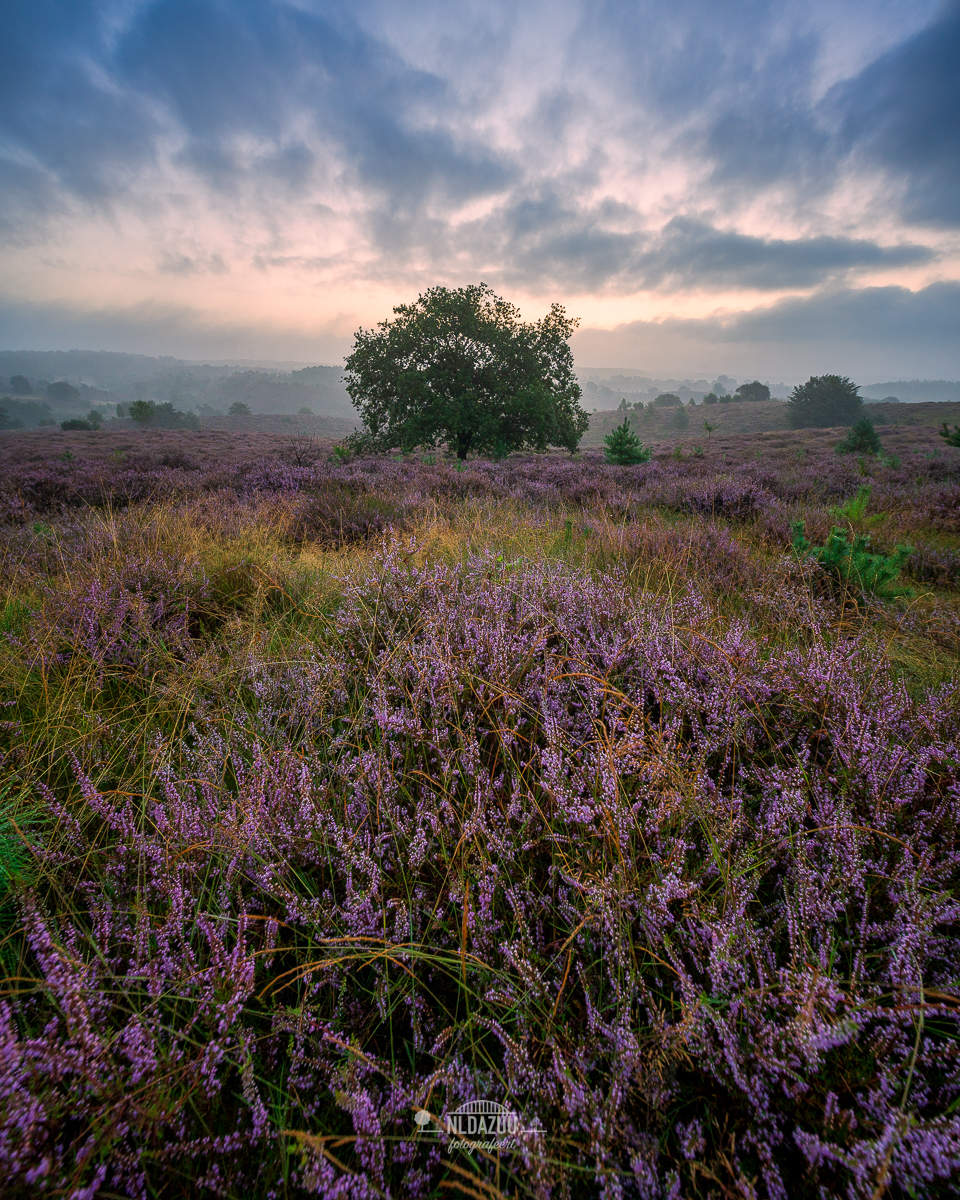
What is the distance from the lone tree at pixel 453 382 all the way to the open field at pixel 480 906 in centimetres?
1582

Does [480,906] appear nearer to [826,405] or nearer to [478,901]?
[478,901]

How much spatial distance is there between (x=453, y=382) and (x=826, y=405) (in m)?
55.3

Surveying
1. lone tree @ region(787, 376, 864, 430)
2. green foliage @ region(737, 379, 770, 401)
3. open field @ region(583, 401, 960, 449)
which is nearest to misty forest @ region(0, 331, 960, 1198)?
open field @ region(583, 401, 960, 449)

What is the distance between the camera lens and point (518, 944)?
1.06 meters

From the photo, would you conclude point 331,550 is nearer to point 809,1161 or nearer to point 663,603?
point 663,603

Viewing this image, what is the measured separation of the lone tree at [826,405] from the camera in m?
52.9

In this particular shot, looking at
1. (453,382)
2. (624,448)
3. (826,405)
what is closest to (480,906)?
(624,448)

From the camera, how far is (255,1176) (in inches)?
32.6

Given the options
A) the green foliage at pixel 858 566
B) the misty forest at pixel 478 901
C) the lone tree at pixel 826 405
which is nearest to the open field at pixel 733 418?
the lone tree at pixel 826 405

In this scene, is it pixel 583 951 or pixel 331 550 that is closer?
pixel 583 951

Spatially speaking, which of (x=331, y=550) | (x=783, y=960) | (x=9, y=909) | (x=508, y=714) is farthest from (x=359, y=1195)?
(x=331, y=550)

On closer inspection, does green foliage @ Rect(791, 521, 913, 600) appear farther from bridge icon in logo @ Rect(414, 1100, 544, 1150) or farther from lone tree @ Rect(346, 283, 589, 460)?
lone tree @ Rect(346, 283, 589, 460)

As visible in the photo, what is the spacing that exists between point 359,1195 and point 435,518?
16.9 feet

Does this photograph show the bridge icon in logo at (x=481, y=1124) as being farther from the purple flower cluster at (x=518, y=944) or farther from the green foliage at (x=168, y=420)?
the green foliage at (x=168, y=420)
